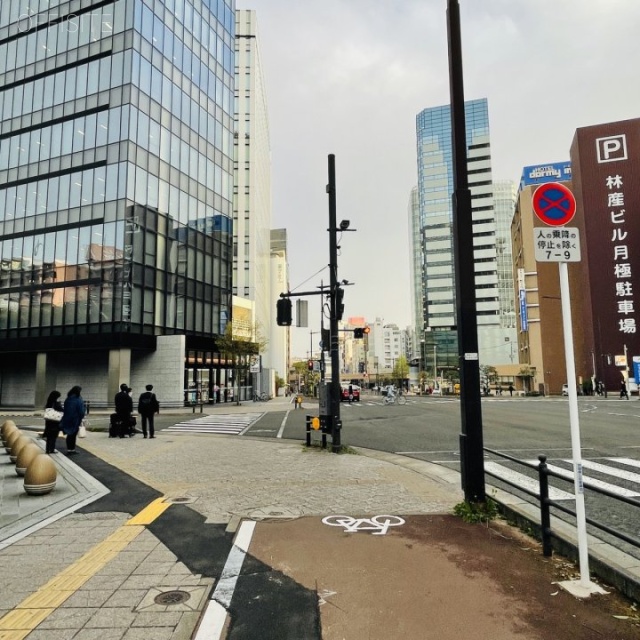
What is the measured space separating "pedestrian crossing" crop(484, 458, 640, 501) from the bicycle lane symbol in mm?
1704

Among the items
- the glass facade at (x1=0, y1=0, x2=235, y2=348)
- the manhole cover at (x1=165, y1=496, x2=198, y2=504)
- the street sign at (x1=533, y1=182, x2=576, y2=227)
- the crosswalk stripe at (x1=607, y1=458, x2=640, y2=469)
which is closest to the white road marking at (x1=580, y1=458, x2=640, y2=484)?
the crosswalk stripe at (x1=607, y1=458, x2=640, y2=469)

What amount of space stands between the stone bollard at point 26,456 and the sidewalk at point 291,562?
0.28m

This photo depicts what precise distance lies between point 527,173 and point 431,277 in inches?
1948

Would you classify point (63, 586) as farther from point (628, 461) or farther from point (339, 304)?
point (628, 461)

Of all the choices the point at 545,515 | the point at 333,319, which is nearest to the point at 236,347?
the point at 333,319

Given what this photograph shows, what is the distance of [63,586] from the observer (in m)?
4.08

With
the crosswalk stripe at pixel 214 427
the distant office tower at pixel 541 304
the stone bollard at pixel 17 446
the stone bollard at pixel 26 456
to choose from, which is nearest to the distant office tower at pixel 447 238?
the distant office tower at pixel 541 304

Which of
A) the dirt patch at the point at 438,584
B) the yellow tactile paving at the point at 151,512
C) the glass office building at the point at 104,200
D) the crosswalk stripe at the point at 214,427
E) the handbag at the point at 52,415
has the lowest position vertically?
the crosswalk stripe at the point at 214,427

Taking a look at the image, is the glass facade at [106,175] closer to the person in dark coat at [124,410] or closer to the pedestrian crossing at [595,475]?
the person in dark coat at [124,410]

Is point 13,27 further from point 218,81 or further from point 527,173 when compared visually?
point 527,173

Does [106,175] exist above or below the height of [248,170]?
below

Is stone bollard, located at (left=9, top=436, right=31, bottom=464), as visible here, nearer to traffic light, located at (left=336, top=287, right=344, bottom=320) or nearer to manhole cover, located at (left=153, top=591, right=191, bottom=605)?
manhole cover, located at (left=153, top=591, right=191, bottom=605)

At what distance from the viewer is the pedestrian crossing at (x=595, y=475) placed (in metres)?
7.30

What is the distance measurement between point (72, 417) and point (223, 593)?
10227 millimetres
